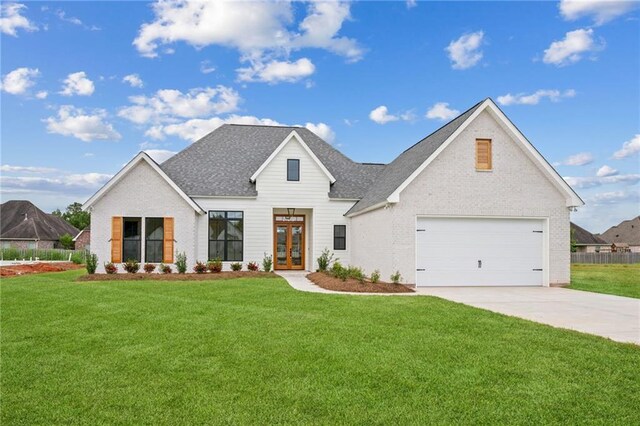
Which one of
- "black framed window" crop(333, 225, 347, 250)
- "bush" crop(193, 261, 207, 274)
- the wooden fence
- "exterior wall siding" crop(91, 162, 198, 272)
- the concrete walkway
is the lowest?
the wooden fence

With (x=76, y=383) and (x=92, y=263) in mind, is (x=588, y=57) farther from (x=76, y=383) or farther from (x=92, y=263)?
(x=92, y=263)

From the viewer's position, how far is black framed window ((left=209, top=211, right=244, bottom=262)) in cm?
2062

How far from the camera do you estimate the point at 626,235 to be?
61.8 metres

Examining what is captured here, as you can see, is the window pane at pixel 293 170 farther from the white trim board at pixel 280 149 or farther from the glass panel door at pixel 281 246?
the glass panel door at pixel 281 246

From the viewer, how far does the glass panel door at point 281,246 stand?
22.2 meters

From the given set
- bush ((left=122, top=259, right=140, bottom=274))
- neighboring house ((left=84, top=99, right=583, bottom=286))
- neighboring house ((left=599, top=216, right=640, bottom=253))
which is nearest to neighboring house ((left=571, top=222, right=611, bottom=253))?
neighboring house ((left=599, top=216, right=640, bottom=253))

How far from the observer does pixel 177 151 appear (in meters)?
23.6

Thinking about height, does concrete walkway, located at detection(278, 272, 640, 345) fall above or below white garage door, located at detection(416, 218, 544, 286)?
below

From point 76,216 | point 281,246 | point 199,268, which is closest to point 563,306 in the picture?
point 199,268

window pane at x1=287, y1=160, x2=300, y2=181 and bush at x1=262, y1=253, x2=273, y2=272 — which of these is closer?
bush at x1=262, y1=253, x2=273, y2=272

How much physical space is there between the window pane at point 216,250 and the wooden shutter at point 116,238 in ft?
12.3

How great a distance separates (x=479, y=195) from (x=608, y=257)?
3253cm

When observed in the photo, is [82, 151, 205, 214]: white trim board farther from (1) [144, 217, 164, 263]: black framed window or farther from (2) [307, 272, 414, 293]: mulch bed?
(2) [307, 272, 414, 293]: mulch bed

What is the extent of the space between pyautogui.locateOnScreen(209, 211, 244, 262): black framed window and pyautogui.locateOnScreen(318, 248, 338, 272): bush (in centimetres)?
364
